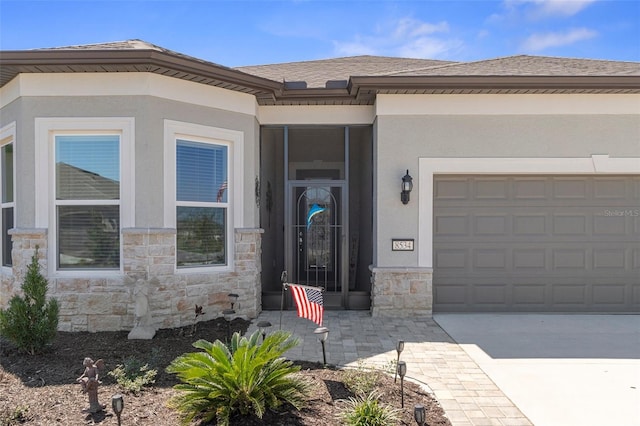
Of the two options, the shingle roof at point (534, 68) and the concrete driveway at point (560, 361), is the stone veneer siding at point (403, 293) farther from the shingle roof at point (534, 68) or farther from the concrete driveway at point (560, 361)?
the shingle roof at point (534, 68)

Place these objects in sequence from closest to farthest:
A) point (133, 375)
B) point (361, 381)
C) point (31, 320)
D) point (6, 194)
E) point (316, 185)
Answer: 1. point (361, 381)
2. point (133, 375)
3. point (31, 320)
4. point (6, 194)
5. point (316, 185)

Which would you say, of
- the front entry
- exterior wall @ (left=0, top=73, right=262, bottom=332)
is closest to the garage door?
the front entry

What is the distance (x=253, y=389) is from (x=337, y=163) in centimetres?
577

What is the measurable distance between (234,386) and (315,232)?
4.32 meters

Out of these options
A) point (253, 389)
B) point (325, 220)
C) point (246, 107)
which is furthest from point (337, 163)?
point (253, 389)

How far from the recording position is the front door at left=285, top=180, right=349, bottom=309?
7.04 meters

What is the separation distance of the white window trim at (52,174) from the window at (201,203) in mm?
628

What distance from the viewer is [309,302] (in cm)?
420

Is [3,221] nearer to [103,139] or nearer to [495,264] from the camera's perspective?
[103,139]

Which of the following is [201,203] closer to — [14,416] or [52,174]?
[52,174]

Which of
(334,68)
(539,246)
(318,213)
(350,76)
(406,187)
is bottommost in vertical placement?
(539,246)

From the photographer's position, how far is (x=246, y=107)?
6309 millimetres

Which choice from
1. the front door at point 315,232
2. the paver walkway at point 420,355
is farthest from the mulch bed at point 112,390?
the front door at point 315,232

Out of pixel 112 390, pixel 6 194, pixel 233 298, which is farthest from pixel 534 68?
pixel 6 194
